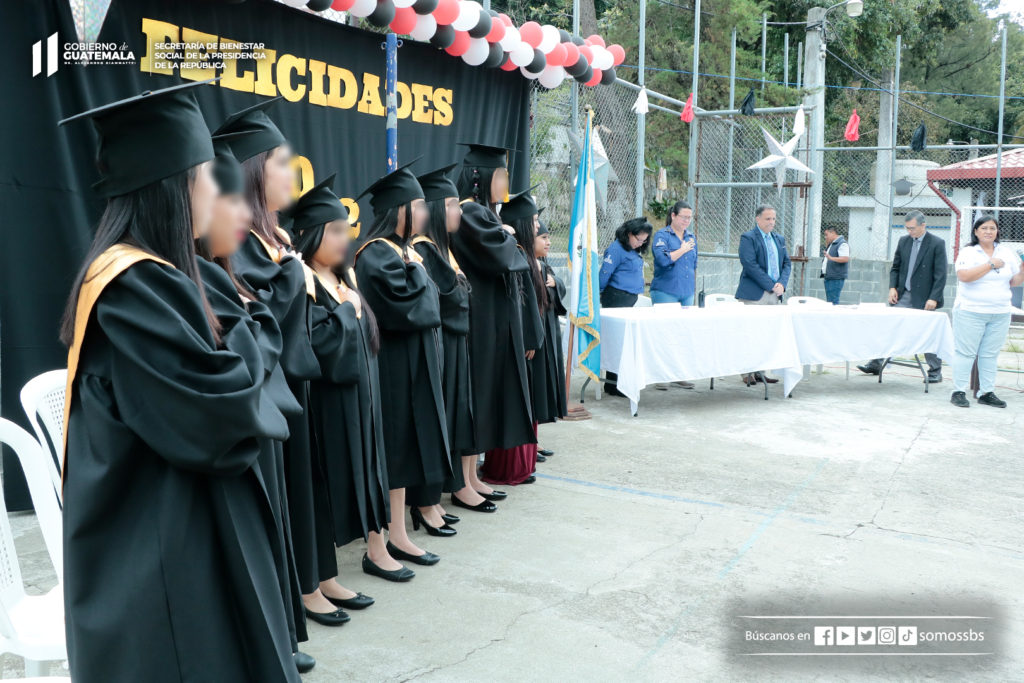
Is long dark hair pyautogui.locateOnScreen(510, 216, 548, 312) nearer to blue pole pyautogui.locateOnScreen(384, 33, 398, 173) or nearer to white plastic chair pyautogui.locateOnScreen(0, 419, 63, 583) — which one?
blue pole pyautogui.locateOnScreen(384, 33, 398, 173)

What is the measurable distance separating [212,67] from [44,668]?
3.47 meters

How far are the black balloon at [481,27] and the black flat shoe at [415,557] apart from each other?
3666 millimetres

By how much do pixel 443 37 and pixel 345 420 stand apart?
3368 millimetres

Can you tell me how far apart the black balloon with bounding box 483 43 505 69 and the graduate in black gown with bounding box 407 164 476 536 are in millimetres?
2218

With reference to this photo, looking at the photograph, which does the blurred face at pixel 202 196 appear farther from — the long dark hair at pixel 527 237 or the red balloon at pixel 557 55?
the red balloon at pixel 557 55

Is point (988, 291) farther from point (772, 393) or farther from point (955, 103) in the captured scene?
point (955, 103)

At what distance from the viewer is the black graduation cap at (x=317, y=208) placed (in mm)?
3320

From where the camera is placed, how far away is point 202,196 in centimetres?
182

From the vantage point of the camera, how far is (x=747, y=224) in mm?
12352

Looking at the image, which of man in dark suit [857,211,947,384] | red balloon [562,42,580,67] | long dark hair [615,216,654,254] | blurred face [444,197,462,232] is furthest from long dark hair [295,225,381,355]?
man in dark suit [857,211,947,384]

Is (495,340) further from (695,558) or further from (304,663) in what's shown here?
(304,663)

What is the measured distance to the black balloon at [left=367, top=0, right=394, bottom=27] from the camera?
509cm

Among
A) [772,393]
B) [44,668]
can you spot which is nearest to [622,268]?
[772,393]

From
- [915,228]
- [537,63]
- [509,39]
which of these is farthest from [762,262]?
[509,39]
